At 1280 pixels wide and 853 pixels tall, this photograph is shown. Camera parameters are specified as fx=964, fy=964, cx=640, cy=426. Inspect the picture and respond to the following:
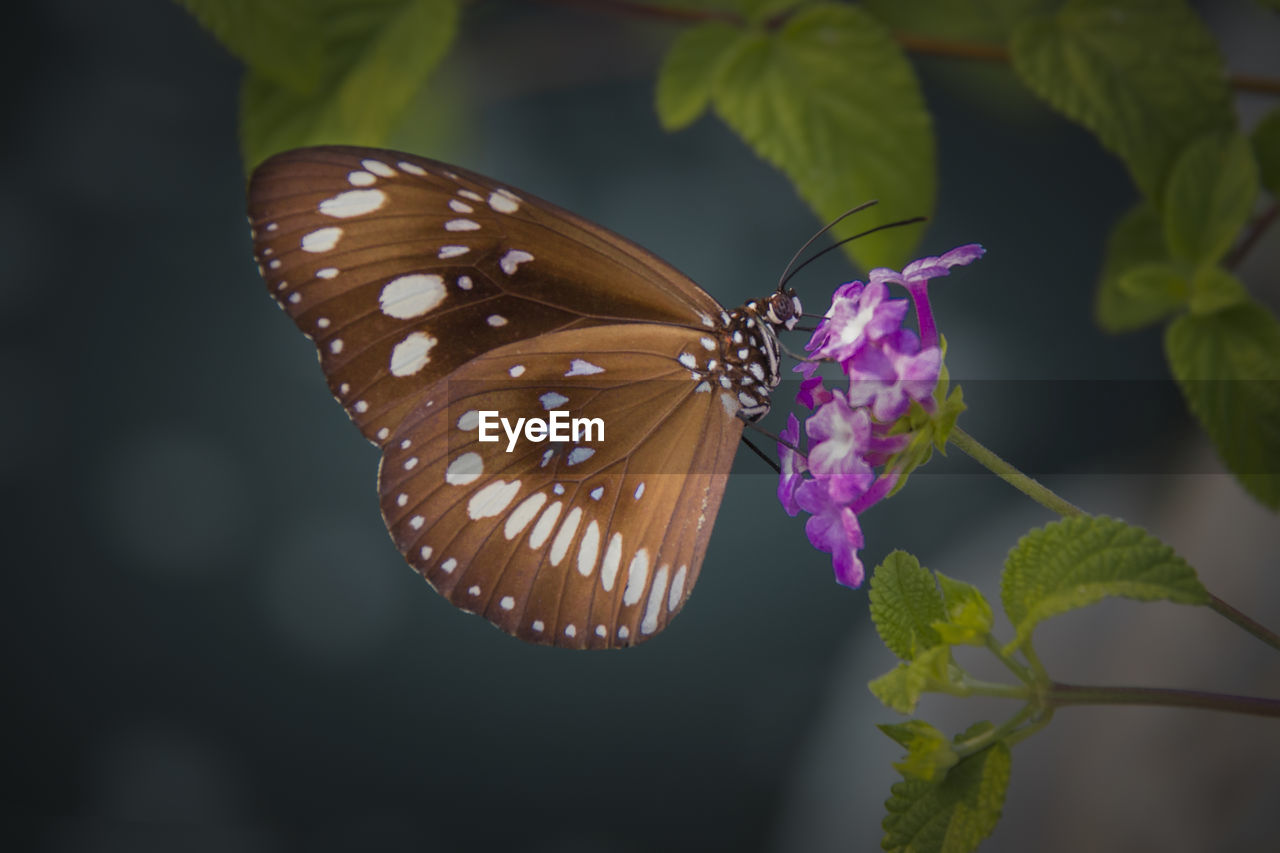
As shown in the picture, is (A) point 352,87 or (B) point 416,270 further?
(A) point 352,87

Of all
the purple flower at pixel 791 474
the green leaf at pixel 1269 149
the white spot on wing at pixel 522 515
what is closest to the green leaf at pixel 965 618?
the purple flower at pixel 791 474

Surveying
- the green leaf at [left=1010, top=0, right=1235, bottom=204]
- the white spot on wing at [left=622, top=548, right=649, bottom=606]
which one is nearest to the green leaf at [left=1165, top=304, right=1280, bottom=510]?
the green leaf at [left=1010, top=0, right=1235, bottom=204]

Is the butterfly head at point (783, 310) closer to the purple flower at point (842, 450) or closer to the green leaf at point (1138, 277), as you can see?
the purple flower at point (842, 450)

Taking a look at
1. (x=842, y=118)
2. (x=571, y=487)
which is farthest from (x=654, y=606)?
(x=842, y=118)

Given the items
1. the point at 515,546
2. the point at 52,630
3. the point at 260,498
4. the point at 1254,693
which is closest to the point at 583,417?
the point at 515,546

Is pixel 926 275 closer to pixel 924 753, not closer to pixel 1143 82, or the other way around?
pixel 924 753

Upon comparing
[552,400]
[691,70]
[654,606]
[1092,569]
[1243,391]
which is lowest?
[654,606]

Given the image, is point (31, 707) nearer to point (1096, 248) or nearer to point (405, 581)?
point (405, 581)

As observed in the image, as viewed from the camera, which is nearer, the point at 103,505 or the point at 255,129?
the point at 255,129
